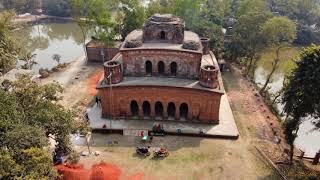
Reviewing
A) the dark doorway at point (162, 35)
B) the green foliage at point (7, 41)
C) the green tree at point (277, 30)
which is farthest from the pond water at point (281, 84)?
the green foliage at point (7, 41)

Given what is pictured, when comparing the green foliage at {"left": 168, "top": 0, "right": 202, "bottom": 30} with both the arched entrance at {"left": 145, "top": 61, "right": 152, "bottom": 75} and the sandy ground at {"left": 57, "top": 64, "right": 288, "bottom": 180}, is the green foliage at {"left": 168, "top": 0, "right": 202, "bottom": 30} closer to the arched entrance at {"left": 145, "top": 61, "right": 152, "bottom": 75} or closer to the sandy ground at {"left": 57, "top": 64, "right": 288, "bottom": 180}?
the arched entrance at {"left": 145, "top": 61, "right": 152, "bottom": 75}

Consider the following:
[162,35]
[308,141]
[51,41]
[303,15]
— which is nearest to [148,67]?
[162,35]

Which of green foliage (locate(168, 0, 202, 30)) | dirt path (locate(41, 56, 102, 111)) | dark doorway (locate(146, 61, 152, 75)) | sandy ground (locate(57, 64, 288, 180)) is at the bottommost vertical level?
sandy ground (locate(57, 64, 288, 180))

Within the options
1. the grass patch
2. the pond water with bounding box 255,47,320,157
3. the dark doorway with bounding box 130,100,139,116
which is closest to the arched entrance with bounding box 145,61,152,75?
the dark doorway with bounding box 130,100,139,116

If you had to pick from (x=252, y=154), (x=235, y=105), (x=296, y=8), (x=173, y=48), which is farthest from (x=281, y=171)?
(x=296, y=8)

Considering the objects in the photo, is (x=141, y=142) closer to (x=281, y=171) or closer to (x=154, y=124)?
(x=154, y=124)

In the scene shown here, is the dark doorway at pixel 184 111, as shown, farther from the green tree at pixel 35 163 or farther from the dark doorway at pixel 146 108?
the green tree at pixel 35 163
